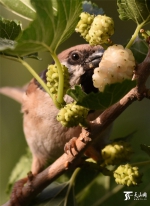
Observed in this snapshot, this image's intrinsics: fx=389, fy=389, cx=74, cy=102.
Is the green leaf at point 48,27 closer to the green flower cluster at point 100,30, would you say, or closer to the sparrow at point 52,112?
the green flower cluster at point 100,30

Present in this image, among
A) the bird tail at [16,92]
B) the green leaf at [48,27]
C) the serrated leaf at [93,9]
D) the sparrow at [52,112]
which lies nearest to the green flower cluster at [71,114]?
the green leaf at [48,27]

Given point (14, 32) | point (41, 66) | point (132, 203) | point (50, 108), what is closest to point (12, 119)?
point (41, 66)

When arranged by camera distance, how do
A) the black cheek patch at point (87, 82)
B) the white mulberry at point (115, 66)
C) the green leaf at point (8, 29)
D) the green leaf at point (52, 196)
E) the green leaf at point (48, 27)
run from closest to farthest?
the green leaf at point (48, 27)
the white mulberry at point (115, 66)
the green leaf at point (8, 29)
the green leaf at point (52, 196)
the black cheek patch at point (87, 82)

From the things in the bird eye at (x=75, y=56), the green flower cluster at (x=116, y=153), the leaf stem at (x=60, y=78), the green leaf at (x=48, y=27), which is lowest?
the green flower cluster at (x=116, y=153)

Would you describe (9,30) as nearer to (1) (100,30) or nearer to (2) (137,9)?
(1) (100,30)

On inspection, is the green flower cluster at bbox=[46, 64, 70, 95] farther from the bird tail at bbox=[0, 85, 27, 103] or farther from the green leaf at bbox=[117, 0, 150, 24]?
the bird tail at bbox=[0, 85, 27, 103]

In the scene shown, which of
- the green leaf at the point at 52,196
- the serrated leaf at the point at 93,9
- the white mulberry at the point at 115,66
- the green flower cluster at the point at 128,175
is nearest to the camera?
the white mulberry at the point at 115,66

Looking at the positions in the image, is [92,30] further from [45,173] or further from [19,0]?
[45,173]
